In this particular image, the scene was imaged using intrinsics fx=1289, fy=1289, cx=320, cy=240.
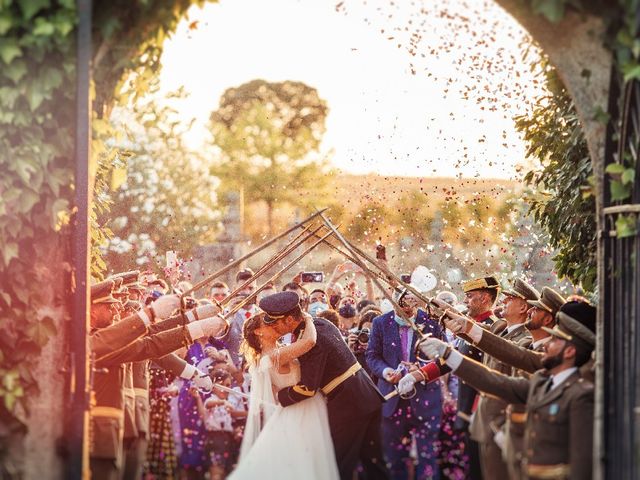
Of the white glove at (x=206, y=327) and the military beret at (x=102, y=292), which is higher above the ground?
the military beret at (x=102, y=292)

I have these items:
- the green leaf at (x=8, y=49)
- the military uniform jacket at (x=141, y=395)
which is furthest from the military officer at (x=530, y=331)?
the green leaf at (x=8, y=49)

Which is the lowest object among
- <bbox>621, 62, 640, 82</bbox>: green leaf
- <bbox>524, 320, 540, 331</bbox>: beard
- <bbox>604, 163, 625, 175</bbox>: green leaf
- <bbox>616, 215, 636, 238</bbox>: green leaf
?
<bbox>524, 320, 540, 331</bbox>: beard

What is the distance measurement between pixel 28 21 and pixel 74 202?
1.24 metres

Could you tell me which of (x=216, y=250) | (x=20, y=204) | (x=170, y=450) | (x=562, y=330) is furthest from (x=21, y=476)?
(x=216, y=250)

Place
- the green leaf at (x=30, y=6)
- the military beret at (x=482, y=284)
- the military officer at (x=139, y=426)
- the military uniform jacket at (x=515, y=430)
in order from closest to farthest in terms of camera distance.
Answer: the green leaf at (x=30, y=6), the military uniform jacket at (x=515, y=430), the military officer at (x=139, y=426), the military beret at (x=482, y=284)

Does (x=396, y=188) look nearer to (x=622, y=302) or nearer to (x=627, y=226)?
(x=622, y=302)

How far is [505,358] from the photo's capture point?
33.8 feet

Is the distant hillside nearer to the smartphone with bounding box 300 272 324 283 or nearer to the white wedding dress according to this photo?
the smartphone with bounding box 300 272 324 283

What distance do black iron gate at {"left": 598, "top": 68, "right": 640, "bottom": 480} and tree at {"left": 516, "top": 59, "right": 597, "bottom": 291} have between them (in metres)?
3.33

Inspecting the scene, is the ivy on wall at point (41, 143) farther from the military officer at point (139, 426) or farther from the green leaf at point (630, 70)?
the military officer at point (139, 426)

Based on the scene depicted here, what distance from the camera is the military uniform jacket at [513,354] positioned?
1020 cm

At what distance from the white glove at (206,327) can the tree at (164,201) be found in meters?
21.9

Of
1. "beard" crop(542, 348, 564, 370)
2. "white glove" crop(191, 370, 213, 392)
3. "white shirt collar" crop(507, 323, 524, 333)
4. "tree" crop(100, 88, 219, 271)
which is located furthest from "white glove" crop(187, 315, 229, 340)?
"tree" crop(100, 88, 219, 271)

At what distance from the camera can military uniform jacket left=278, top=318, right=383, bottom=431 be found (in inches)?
470
